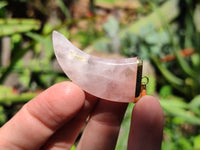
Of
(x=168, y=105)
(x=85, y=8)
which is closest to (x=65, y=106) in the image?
(x=168, y=105)

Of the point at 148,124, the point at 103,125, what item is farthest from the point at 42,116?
the point at 148,124

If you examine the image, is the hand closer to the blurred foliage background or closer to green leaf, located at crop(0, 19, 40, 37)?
the blurred foliage background

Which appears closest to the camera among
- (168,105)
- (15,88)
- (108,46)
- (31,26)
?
(168,105)

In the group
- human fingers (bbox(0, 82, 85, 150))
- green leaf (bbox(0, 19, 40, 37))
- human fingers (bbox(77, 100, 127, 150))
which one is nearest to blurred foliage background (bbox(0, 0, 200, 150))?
green leaf (bbox(0, 19, 40, 37))

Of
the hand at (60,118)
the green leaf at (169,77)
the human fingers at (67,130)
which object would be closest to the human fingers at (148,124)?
the hand at (60,118)

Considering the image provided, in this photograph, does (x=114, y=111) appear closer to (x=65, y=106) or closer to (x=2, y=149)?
(x=65, y=106)
